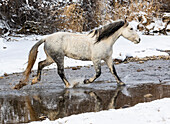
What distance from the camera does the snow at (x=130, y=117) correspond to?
11.0ft

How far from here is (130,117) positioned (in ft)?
11.5

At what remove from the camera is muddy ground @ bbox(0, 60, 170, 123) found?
430 cm

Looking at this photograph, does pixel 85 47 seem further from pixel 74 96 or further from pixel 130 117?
pixel 130 117

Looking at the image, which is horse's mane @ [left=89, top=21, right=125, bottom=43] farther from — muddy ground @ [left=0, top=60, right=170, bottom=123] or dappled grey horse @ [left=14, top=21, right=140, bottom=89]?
muddy ground @ [left=0, top=60, right=170, bottom=123]

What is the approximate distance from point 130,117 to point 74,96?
6.71 ft

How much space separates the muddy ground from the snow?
0.45 meters

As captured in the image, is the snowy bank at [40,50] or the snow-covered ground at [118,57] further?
the snowy bank at [40,50]

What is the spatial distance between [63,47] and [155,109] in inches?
128

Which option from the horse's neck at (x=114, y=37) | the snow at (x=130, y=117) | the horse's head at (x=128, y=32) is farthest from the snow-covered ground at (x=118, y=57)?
the horse's head at (x=128, y=32)

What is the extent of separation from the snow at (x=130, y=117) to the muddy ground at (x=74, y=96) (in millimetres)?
447

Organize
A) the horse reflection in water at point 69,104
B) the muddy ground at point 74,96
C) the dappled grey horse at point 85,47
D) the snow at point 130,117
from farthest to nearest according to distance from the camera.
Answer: the dappled grey horse at point 85,47 < the muddy ground at point 74,96 < the horse reflection in water at point 69,104 < the snow at point 130,117

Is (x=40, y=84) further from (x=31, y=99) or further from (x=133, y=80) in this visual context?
(x=133, y=80)

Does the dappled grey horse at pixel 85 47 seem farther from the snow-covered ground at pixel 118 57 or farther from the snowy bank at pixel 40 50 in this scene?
the snowy bank at pixel 40 50

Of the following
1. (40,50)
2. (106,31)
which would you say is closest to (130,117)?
(106,31)
